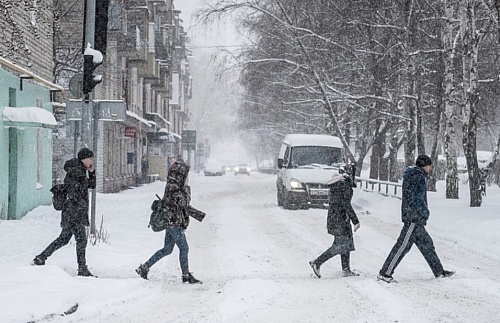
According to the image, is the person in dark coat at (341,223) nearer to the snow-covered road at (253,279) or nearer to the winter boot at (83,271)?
the snow-covered road at (253,279)

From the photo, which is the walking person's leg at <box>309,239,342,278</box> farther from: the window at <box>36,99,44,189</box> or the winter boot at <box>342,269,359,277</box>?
the window at <box>36,99,44,189</box>

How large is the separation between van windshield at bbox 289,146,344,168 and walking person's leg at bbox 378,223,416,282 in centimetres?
1436

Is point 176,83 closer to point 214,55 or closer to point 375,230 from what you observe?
point 214,55

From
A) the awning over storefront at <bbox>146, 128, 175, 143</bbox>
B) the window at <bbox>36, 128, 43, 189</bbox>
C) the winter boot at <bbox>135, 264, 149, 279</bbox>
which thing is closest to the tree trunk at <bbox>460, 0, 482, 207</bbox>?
the window at <bbox>36, 128, 43, 189</bbox>

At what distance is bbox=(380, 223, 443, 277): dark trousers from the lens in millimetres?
9844

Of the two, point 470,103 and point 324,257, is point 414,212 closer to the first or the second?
point 324,257

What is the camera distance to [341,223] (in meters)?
10.6

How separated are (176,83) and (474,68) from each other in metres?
49.9

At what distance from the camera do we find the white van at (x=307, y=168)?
77.7ft

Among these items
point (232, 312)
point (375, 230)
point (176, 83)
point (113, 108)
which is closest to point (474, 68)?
point (375, 230)

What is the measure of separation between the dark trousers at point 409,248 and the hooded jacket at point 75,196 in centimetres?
404

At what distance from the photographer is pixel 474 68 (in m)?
19.9

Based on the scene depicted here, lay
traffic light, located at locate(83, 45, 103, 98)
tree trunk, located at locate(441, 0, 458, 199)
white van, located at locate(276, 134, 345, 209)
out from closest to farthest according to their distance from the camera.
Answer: traffic light, located at locate(83, 45, 103, 98) < tree trunk, located at locate(441, 0, 458, 199) < white van, located at locate(276, 134, 345, 209)

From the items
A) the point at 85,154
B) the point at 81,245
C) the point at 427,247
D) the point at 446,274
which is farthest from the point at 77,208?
the point at 446,274
